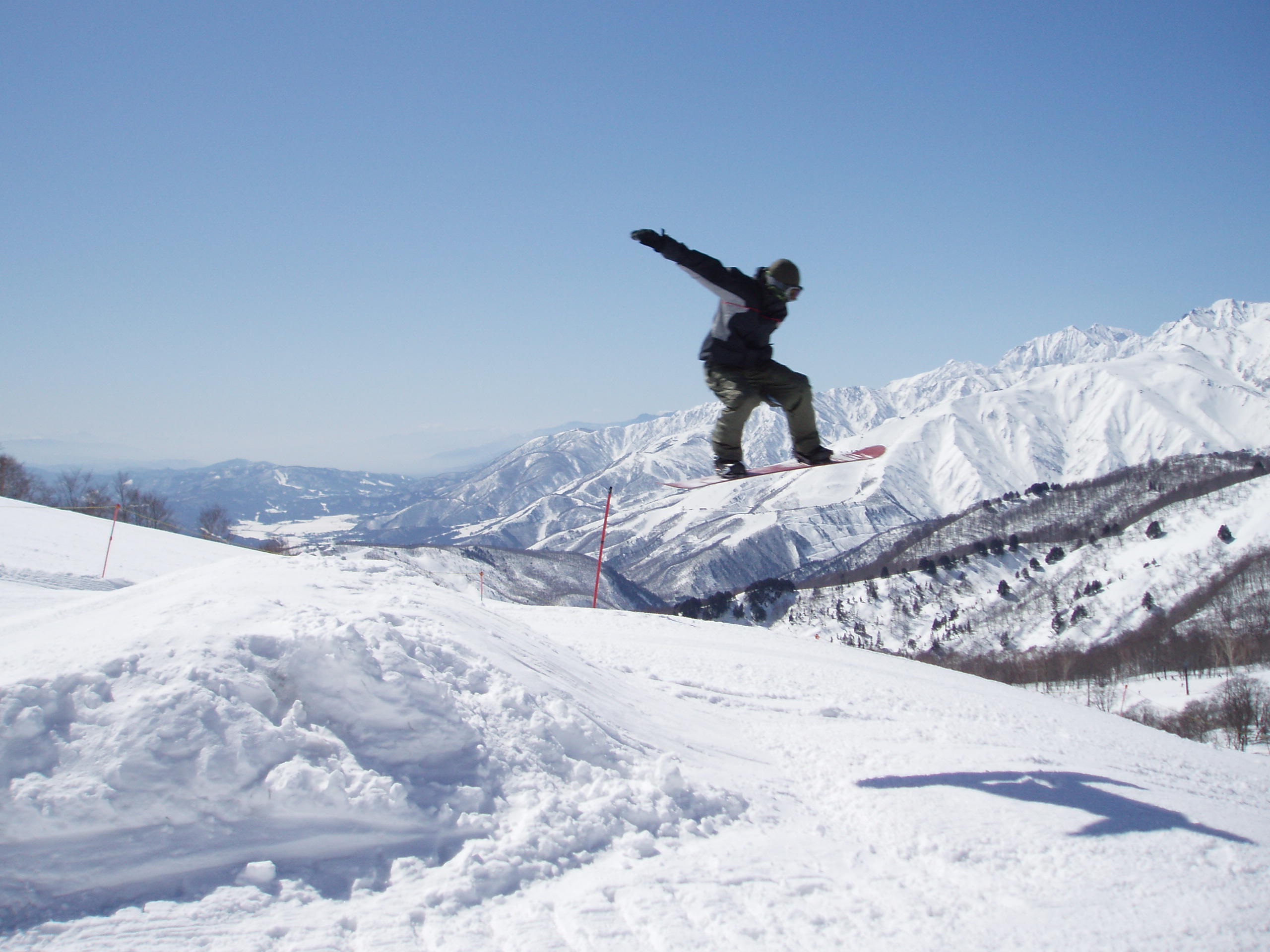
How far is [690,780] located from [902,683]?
9303 mm

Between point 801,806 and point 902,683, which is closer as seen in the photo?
point 801,806

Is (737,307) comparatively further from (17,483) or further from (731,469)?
(17,483)

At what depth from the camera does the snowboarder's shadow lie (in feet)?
25.7

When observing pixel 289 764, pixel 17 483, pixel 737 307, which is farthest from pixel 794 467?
pixel 17 483

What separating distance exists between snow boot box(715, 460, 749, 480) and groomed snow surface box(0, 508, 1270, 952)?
12.3ft

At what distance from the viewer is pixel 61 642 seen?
257 inches

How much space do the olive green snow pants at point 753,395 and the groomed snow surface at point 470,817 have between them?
14.0 ft

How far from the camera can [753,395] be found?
377 inches

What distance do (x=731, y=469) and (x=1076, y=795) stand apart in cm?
613

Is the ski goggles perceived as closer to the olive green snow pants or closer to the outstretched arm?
the outstretched arm

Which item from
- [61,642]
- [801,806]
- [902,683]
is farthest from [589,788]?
[902,683]

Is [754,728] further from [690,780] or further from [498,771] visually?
[498,771]

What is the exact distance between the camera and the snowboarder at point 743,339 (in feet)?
28.9

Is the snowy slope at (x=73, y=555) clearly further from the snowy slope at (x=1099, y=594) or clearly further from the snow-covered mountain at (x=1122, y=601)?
the snowy slope at (x=1099, y=594)
